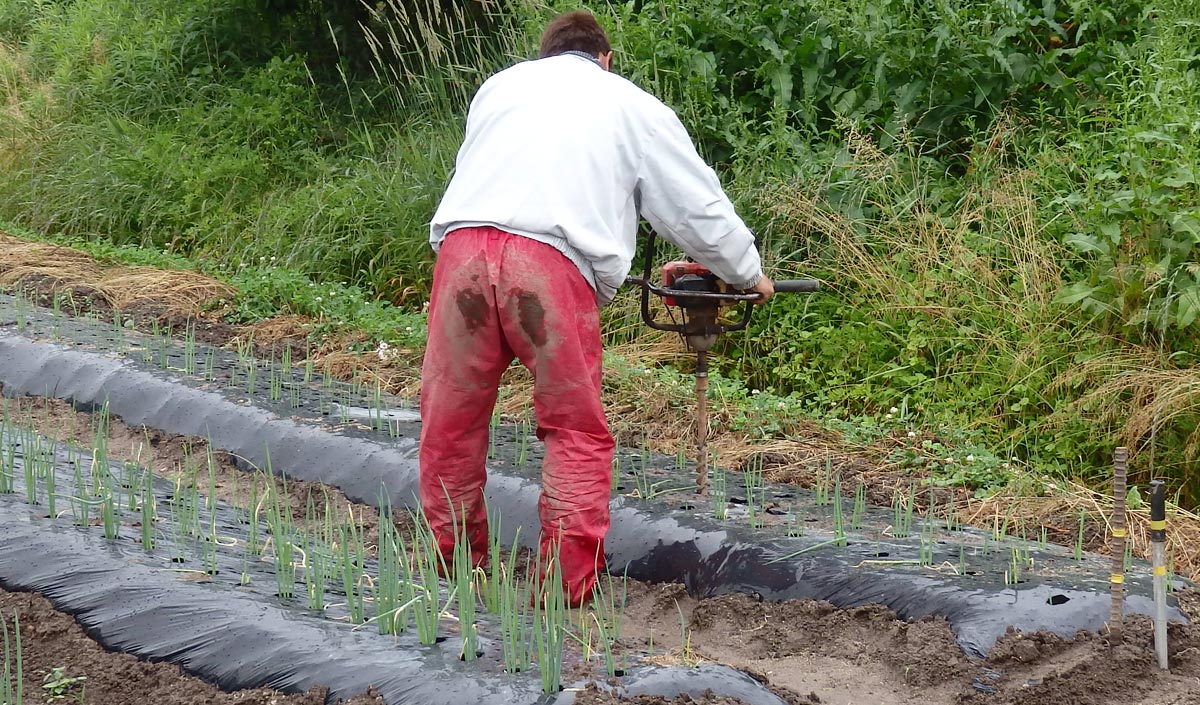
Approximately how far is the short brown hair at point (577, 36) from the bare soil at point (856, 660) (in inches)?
64.7

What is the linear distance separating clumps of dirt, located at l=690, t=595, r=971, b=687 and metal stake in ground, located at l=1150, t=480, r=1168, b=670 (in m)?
0.45

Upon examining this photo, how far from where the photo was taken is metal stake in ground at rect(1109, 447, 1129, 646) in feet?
9.54

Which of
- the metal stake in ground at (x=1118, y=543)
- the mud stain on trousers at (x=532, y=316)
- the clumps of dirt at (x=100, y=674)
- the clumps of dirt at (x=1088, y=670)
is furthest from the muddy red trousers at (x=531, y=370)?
the metal stake in ground at (x=1118, y=543)

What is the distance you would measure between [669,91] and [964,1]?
173 centimetres

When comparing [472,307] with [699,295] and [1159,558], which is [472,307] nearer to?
[699,295]

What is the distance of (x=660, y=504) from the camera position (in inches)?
166

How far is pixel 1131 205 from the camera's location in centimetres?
511

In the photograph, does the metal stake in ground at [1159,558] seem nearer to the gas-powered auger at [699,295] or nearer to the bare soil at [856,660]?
the bare soil at [856,660]

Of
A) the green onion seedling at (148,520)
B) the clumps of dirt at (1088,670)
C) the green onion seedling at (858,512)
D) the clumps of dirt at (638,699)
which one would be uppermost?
the green onion seedling at (148,520)

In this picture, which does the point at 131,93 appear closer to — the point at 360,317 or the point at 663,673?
the point at 360,317

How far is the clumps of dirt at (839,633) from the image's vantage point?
321 centimetres

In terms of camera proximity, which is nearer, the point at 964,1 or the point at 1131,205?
the point at 1131,205

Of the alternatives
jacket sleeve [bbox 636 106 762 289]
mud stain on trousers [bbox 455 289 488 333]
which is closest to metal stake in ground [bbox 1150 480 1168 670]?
jacket sleeve [bbox 636 106 762 289]

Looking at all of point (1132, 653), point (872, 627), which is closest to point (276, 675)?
point (872, 627)
